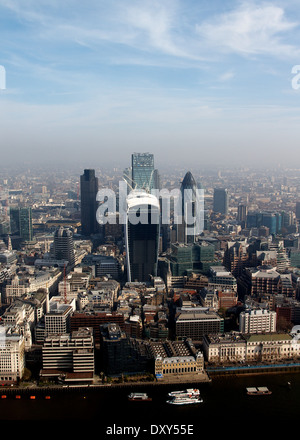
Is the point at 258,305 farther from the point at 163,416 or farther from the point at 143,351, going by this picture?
the point at 163,416

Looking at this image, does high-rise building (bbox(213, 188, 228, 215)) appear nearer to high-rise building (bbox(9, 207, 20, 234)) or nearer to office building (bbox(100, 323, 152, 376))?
high-rise building (bbox(9, 207, 20, 234))

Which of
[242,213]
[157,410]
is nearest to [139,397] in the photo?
[157,410]

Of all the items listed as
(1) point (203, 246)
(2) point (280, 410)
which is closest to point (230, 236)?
(1) point (203, 246)

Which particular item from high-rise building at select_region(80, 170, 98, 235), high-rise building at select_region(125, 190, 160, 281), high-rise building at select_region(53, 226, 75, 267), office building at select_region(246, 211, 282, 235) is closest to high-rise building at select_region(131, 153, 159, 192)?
high-rise building at select_region(80, 170, 98, 235)

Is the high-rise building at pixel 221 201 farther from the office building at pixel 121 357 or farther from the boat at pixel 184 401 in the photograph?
the boat at pixel 184 401

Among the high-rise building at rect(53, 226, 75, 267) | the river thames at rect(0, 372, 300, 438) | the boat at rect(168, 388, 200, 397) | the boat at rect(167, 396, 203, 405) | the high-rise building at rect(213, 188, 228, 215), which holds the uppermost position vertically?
the high-rise building at rect(213, 188, 228, 215)
